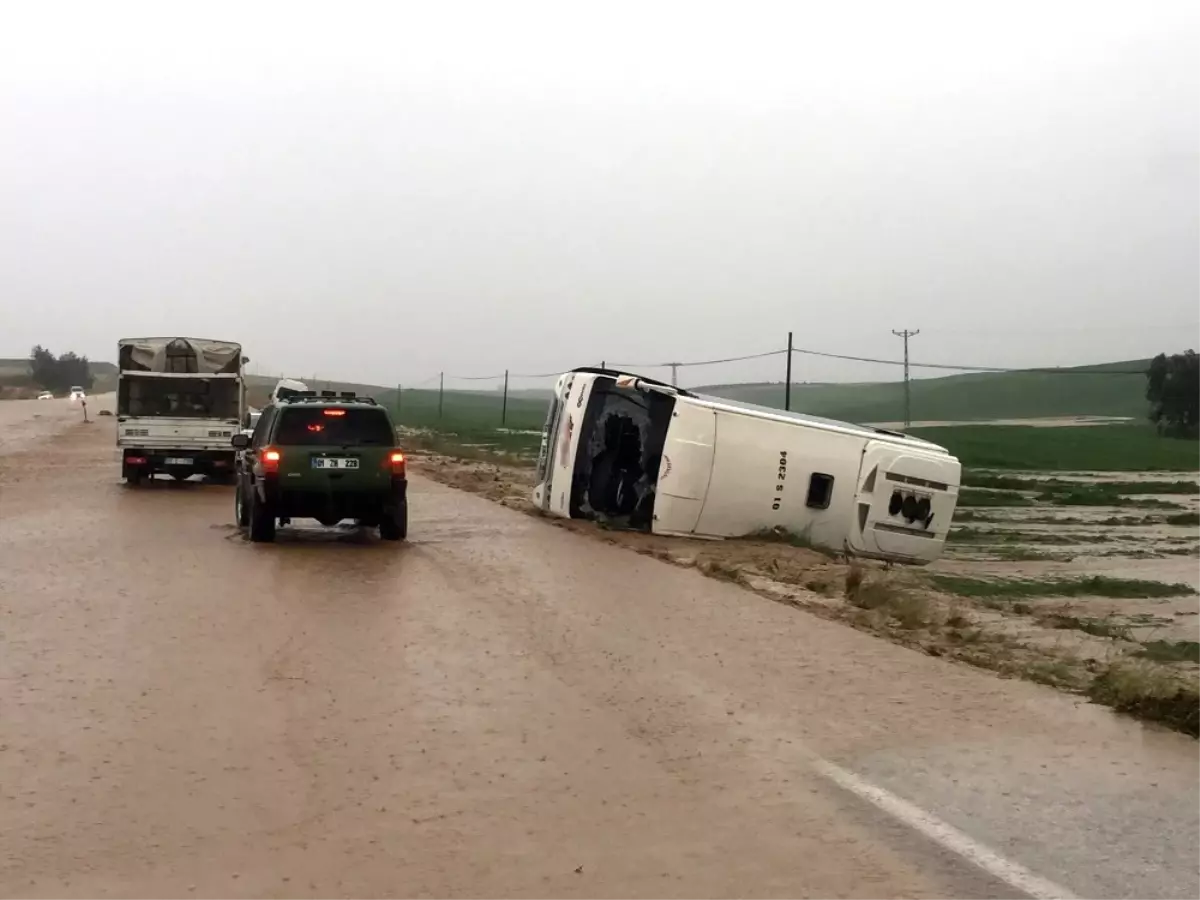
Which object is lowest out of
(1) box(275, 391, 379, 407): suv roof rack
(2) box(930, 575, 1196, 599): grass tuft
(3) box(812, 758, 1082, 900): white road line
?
(2) box(930, 575, 1196, 599): grass tuft

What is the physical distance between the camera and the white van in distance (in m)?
18.7

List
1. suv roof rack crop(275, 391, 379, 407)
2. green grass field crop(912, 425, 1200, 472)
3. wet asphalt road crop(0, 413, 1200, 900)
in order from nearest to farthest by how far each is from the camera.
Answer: wet asphalt road crop(0, 413, 1200, 900), suv roof rack crop(275, 391, 379, 407), green grass field crop(912, 425, 1200, 472)

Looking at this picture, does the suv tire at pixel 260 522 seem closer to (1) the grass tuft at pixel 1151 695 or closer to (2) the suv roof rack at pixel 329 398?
(2) the suv roof rack at pixel 329 398

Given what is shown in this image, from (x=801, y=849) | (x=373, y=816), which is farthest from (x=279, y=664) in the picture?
(x=801, y=849)

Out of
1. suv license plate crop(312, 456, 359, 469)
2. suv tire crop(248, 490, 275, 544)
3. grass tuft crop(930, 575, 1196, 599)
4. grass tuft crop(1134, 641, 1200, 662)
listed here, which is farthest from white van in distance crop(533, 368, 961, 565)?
grass tuft crop(1134, 641, 1200, 662)

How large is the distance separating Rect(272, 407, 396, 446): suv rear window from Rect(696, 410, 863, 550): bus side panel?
4775 millimetres

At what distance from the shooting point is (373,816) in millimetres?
6055

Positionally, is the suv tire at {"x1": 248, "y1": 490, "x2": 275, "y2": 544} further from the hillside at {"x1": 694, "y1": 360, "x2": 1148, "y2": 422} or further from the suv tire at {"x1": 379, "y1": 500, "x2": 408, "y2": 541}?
the hillside at {"x1": 694, "y1": 360, "x2": 1148, "y2": 422}

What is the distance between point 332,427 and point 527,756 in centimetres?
1058

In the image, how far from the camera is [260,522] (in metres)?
17.2

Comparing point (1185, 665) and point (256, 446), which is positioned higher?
point (256, 446)

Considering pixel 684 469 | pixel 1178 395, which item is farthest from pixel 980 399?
pixel 684 469

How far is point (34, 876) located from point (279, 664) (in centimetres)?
425

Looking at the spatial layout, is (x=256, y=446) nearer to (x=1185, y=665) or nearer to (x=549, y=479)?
(x=549, y=479)
